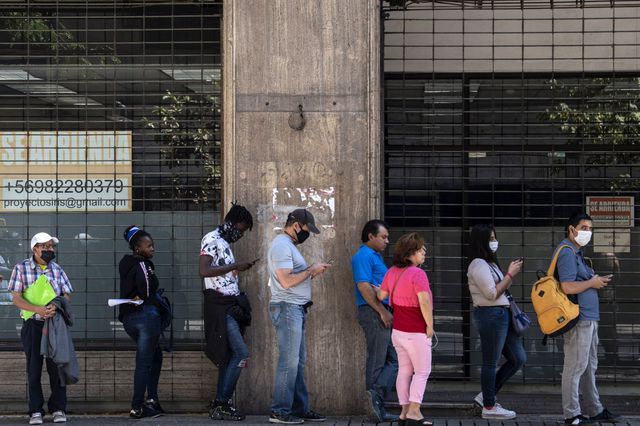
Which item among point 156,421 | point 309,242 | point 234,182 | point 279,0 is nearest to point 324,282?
point 309,242

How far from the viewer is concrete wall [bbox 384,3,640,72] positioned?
34.4 feet

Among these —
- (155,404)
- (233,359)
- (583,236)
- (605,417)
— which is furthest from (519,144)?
(155,404)

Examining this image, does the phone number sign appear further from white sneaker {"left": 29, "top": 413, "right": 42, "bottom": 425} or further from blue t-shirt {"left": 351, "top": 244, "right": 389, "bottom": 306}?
blue t-shirt {"left": 351, "top": 244, "right": 389, "bottom": 306}

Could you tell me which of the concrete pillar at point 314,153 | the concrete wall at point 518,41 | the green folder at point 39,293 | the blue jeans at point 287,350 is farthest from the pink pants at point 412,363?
the concrete wall at point 518,41

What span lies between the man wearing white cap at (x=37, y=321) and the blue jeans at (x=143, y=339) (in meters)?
0.63

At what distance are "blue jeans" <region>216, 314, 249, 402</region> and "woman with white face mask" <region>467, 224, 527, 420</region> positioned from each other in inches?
81.5

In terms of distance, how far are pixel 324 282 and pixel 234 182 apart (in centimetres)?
121

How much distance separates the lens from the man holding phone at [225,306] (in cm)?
898

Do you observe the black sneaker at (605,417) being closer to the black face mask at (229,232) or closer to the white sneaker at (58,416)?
the black face mask at (229,232)

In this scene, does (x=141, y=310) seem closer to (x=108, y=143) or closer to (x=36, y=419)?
(x=36, y=419)

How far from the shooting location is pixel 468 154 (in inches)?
415

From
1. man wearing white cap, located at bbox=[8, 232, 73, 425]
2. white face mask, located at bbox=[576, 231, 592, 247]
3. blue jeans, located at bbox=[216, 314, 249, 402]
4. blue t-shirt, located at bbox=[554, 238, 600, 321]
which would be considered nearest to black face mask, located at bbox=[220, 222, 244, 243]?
blue jeans, located at bbox=[216, 314, 249, 402]

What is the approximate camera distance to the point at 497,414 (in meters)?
9.24

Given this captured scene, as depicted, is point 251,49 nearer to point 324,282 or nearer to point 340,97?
point 340,97
